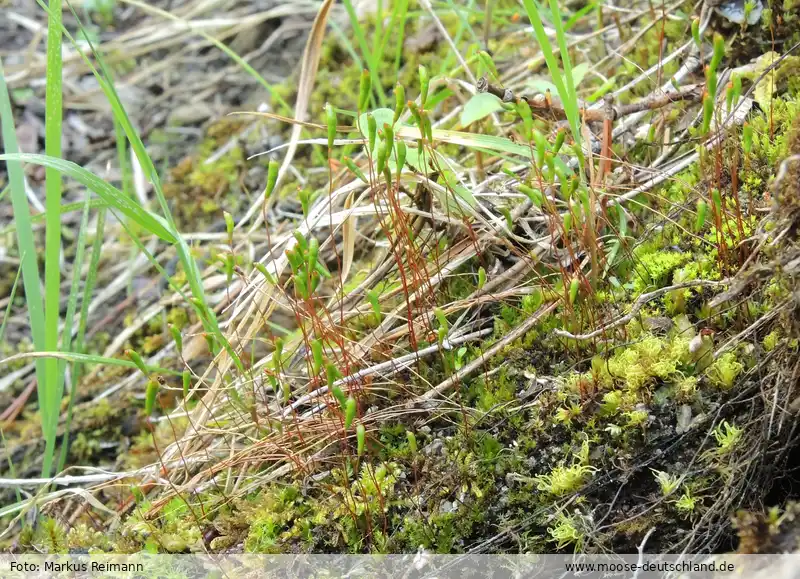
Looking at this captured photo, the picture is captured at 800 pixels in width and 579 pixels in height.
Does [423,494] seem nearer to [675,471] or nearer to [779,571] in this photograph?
[675,471]

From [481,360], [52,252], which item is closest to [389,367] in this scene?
[481,360]

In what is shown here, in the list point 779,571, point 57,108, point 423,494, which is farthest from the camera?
point 57,108

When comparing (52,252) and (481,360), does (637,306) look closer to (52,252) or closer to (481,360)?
(481,360)

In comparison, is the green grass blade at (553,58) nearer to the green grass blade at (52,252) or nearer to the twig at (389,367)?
the twig at (389,367)

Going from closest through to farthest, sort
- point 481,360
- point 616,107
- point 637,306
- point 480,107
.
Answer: point 637,306, point 481,360, point 480,107, point 616,107

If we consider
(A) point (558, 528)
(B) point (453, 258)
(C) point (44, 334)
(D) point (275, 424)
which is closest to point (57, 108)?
(C) point (44, 334)

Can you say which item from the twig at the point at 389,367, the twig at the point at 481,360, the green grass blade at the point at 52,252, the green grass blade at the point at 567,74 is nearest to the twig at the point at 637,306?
the twig at the point at 481,360

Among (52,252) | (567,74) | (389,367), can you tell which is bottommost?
(389,367)
